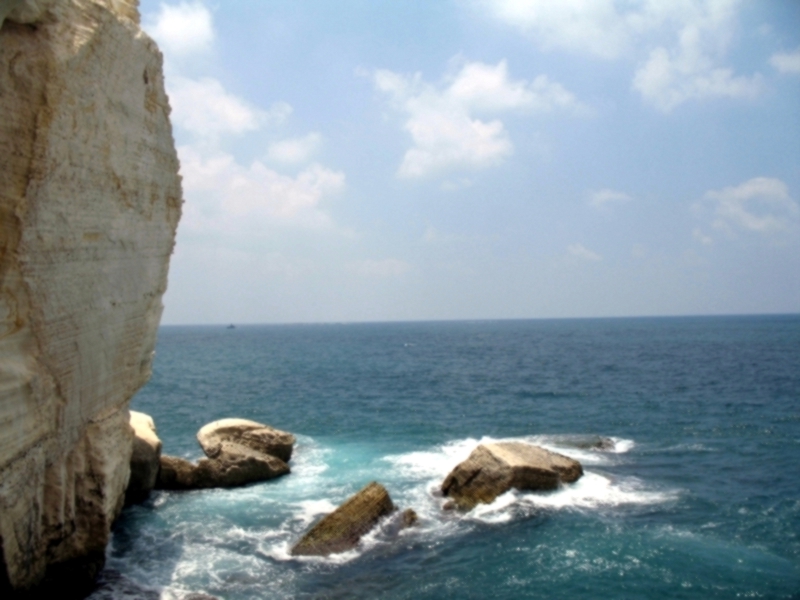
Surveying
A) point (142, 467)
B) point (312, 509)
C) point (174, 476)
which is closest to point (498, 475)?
point (312, 509)

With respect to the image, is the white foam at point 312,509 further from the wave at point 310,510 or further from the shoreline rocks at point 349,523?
the shoreline rocks at point 349,523

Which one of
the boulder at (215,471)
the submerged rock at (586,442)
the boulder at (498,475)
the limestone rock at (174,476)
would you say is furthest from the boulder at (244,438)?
the submerged rock at (586,442)

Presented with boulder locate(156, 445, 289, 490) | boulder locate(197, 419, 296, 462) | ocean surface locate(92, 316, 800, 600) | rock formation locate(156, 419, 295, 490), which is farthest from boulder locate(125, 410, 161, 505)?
boulder locate(197, 419, 296, 462)

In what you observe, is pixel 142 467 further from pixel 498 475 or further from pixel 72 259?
pixel 498 475

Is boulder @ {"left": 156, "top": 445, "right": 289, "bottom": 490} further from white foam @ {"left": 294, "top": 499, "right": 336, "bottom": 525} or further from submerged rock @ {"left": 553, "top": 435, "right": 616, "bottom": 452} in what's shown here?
submerged rock @ {"left": 553, "top": 435, "right": 616, "bottom": 452}

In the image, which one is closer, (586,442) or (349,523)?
(349,523)

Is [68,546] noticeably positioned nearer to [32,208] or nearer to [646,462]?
[32,208]

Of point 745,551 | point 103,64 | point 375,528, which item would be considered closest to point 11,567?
point 375,528

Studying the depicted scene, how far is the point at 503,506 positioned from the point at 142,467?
38.5ft

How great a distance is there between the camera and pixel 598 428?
32531 millimetres

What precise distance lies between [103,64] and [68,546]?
1065 centimetres

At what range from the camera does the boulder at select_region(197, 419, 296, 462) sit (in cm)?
2334

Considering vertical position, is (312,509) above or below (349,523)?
below

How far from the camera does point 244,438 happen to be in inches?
954
